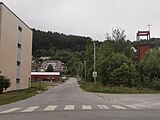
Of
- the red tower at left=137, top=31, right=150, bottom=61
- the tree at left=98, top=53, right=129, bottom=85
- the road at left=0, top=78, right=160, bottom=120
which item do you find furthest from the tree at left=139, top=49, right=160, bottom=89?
the road at left=0, top=78, right=160, bottom=120

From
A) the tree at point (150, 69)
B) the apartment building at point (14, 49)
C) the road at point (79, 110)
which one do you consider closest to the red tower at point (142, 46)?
the tree at point (150, 69)

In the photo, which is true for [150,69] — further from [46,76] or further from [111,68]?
[46,76]

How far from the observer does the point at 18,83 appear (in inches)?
2276

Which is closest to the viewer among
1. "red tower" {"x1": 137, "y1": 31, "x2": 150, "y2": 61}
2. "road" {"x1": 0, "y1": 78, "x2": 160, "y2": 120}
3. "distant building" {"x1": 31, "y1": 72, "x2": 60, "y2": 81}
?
"road" {"x1": 0, "y1": 78, "x2": 160, "y2": 120}

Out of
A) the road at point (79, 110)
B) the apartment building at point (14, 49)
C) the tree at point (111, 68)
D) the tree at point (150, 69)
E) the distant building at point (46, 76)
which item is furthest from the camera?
the distant building at point (46, 76)

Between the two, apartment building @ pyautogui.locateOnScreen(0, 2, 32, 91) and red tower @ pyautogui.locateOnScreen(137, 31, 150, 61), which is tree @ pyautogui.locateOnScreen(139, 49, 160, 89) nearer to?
red tower @ pyautogui.locateOnScreen(137, 31, 150, 61)

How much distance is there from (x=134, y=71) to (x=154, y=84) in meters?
7.12

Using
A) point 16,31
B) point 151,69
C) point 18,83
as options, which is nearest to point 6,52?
point 16,31

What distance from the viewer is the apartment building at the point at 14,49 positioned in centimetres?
4672

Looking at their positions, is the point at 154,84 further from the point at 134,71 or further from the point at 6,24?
the point at 6,24

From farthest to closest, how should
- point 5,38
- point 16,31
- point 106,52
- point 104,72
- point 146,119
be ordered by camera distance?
point 106,52 → point 104,72 → point 16,31 → point 5,38 → point 146,119

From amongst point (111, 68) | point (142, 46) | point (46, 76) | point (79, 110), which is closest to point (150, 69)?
point (111, 68)

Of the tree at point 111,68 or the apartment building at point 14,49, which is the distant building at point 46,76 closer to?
the apartment building at point 14,49

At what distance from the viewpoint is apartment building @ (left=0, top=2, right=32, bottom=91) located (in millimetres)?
46719
